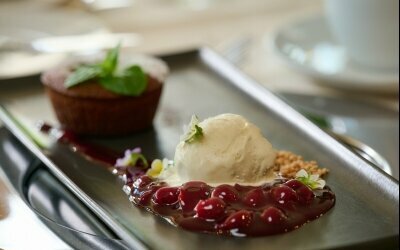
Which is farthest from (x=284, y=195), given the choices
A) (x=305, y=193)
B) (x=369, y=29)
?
(x=369, y=29)

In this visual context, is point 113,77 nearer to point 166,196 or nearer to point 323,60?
point 166,196

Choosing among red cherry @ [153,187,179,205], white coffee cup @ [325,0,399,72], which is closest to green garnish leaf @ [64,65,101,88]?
red cherry @ [153,187,179,205]

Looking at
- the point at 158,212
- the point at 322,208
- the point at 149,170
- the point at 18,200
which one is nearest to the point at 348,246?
the point at 322,208

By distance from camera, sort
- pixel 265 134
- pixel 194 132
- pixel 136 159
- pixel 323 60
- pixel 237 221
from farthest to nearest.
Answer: pixel 323 60 → pixel 265 134 → pixel 136 159 → pixel 194 132 → pixel 237 221

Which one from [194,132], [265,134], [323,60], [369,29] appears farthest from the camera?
[323,60]

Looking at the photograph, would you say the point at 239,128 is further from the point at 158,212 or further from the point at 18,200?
the point at 18,200

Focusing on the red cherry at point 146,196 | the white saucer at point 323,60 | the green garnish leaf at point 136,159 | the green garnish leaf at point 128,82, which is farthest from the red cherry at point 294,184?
the white saucer at point 323,60
